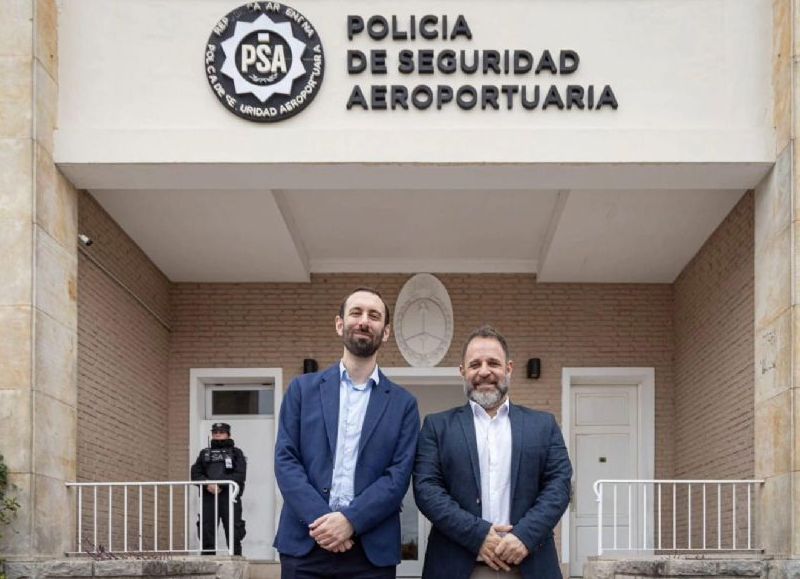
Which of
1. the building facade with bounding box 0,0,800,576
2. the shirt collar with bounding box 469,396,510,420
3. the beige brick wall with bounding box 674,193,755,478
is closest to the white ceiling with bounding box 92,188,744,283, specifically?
the building facade with bounding box 0,0,800,576

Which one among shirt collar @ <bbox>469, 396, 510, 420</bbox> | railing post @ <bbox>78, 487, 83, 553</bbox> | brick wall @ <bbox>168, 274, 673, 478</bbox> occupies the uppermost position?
brick wall @ <bbox>168, 274, 673, 478</bbox>

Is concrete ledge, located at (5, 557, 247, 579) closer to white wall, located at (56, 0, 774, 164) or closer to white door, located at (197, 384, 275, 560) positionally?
white wall, located at (56, 0, 774, 164)

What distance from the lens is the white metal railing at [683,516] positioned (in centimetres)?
967

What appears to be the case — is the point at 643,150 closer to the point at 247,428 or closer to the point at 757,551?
the point at 757,551

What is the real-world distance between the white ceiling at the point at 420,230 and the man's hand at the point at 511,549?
19.2 feet

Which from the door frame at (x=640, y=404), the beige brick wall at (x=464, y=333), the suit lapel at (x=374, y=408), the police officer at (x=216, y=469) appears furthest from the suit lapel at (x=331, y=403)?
the door frame at (x=640, y=404)

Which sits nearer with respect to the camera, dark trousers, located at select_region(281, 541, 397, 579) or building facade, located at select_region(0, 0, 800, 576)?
dark trousers, located at select_region(281, 541, 397, 579)

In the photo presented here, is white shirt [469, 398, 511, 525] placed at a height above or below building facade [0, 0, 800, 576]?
below

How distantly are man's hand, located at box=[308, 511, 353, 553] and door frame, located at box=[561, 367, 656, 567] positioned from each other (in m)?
8.89

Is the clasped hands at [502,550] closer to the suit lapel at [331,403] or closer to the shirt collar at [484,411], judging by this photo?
the shirt collar at [484,411]

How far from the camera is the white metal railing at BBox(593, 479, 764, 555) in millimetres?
9672

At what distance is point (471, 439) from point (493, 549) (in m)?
0.46

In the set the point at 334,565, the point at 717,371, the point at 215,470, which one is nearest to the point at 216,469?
the point at 215,470

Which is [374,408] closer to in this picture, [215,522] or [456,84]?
[456,84]
